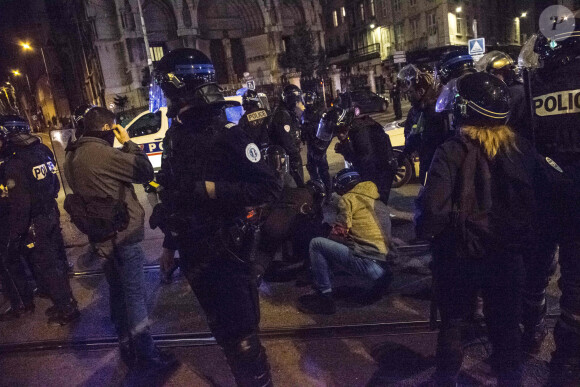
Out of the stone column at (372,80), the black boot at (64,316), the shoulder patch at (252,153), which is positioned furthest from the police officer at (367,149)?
the stone column at (372,80)

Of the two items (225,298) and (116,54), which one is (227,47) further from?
(225,298)

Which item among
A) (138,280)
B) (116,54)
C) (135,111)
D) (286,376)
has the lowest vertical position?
(286,376)

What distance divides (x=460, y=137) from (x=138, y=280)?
94.6 inches

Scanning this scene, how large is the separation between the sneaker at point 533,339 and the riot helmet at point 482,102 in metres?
1.62

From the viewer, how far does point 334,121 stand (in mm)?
4777

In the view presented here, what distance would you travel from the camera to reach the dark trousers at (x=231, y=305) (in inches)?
85.7

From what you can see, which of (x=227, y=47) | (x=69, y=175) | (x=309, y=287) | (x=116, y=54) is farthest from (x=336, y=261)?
(x=227, y=47)

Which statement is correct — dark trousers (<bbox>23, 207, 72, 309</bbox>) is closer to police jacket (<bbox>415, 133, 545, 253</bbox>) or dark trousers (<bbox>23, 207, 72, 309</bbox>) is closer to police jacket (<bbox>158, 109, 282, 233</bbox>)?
police jacket (<bbox>158, 109, 282, 233</bbox>)

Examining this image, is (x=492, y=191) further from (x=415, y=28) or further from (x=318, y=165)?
(x=415, y=28)

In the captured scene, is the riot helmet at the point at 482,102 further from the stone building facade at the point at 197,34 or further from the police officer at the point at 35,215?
the stone building facade at the point at 197,34

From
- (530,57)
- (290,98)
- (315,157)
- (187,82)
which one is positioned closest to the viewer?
(187,82)

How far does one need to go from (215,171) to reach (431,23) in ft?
128

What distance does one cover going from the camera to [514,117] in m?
3.34

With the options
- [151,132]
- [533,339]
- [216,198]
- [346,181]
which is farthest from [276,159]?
[151,132]
